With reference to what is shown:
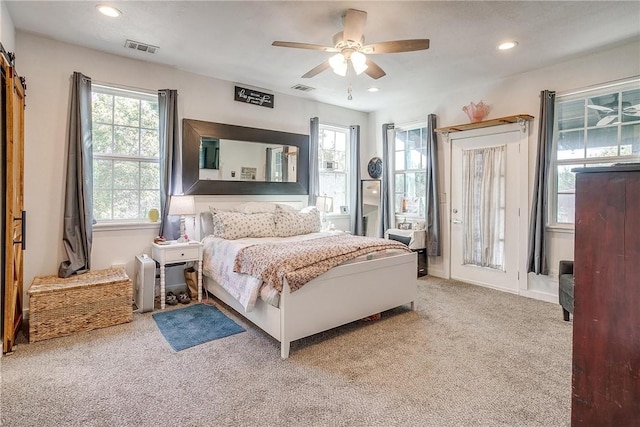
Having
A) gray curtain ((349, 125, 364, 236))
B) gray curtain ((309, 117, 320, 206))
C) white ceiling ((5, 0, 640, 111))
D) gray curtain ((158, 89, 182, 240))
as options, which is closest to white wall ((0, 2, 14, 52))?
white ceiling ((5, 0, 640, 111))

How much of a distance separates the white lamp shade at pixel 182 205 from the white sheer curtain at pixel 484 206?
11.6ft

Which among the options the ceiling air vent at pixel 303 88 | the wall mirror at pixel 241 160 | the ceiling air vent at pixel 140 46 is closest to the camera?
the ceiling air vent at pixel 140 46

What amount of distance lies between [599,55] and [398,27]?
2278 millimetres

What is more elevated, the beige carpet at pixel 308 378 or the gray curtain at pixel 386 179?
the gray curtain at pixel 386 179

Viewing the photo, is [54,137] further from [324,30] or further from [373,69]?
[373,69]

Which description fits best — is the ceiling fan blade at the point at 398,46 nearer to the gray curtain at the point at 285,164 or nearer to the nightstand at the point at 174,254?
the gray curtain at the point at 285,164

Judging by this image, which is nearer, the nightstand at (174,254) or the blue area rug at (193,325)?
the blue area rug at (193,325)

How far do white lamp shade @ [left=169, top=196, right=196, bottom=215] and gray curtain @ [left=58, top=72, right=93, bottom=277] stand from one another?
30.1 inches

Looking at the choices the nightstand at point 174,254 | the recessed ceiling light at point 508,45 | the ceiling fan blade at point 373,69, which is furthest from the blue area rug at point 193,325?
the recessed ceiling light at point 508,45

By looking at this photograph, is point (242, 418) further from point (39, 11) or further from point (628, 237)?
point (39, 11)

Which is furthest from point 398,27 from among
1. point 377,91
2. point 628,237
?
point 628,237

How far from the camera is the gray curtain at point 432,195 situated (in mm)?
4898

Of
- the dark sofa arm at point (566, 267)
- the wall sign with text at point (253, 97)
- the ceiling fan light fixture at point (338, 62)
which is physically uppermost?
the wall sign with text at point (253, 97)

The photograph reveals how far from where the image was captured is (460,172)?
4.77 m
